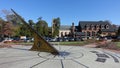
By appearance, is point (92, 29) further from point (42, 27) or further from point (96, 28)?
point (42, 27)

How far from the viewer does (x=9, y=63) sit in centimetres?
1379

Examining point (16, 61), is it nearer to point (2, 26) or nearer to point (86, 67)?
point (86, 67)

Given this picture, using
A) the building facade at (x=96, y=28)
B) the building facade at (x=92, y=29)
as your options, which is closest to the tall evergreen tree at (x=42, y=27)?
the building facade at (x=92, y=29)

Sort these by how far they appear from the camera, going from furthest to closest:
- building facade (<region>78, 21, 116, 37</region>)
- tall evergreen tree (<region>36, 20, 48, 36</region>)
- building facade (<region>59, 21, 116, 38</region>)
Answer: building facade (<region>78, 21, 116, 37</region>) < building facade (<region>59, 21, 116, 38</region>) < tall evergreen tree (<region>36, 20, 48, 36</region>)

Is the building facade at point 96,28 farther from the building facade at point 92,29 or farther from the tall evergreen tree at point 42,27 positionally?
the tall evergreen tree at point 42,27

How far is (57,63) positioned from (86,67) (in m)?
2.18

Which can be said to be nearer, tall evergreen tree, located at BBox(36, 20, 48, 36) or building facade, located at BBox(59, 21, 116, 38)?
tall evergreen tree, located at BBox(36, 20, 48, 36)

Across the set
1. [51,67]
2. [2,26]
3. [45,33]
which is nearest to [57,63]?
[51,67]

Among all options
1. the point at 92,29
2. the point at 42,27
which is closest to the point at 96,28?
the point at 92,29

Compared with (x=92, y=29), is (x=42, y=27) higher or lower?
higher

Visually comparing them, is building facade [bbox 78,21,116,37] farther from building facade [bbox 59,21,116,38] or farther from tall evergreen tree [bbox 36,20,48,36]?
tall evergreen tree [bbox 36,20,48,36]

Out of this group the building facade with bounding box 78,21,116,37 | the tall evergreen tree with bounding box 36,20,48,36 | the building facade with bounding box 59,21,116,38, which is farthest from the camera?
the building facade with bounding box 78,21,116,37

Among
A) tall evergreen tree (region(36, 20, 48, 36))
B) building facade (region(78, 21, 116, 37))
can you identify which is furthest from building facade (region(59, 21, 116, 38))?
tall evergreen tree (region(36, 20, 48, 36))

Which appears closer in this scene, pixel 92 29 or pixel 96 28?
pixel 92 29
